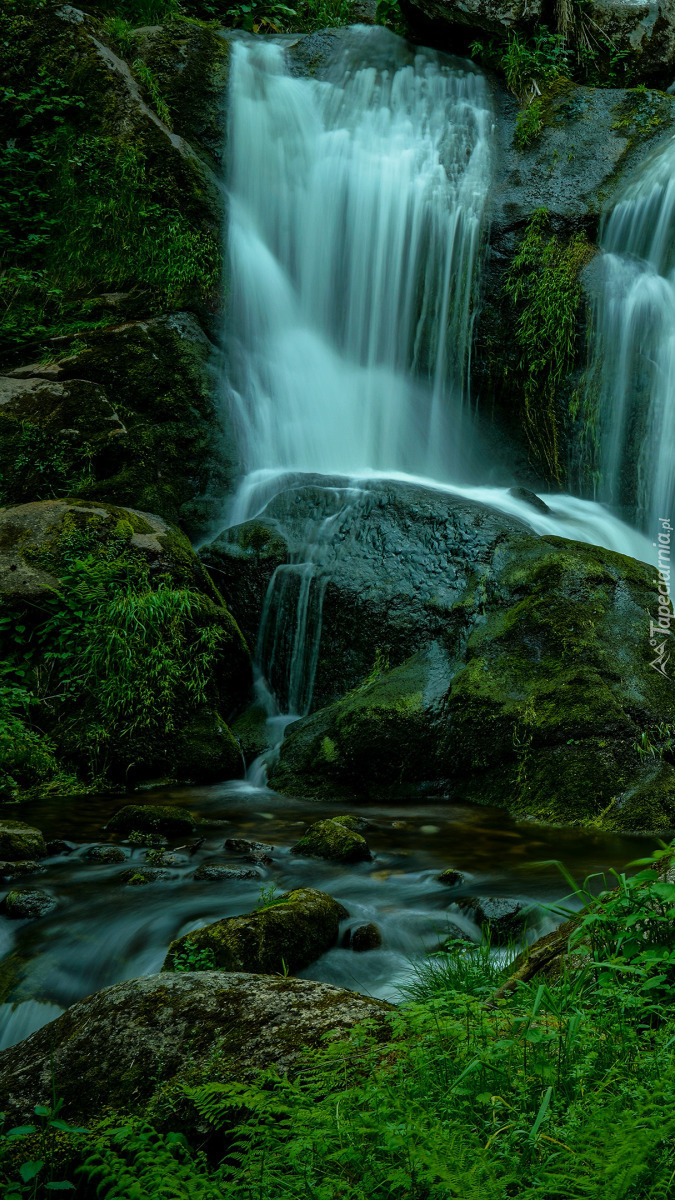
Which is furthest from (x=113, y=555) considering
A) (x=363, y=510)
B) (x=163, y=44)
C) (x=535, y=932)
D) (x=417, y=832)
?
(x=163, y=44)

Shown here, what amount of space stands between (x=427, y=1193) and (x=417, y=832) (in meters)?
3.65

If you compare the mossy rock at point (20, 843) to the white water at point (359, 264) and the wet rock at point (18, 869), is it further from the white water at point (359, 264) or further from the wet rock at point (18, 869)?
the white water at point (359, 264)

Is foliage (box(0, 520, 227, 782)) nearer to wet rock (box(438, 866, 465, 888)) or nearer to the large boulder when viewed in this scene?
the large boulder

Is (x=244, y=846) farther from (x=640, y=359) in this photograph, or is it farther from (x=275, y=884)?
(x=640, y=359)

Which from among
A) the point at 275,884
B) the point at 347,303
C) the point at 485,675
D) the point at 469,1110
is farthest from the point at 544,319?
the point at 469,1110

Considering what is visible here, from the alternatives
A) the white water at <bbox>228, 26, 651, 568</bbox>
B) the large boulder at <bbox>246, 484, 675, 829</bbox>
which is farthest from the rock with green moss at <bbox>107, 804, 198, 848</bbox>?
the white water at <bbox>228, 26, 651, 568</bbox>

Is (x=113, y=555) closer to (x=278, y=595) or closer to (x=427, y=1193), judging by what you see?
(x=278, y=595)

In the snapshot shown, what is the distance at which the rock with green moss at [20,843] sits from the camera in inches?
173

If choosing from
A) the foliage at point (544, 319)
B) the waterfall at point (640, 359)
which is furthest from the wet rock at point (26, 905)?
the foliage at point (544, 319)

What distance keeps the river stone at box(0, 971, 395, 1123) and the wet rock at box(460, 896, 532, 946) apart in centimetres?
150

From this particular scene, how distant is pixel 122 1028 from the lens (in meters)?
2.16

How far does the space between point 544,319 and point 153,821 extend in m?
7.33

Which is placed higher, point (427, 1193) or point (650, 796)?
point (427, 1193)

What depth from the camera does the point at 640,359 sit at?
943 centimetres
